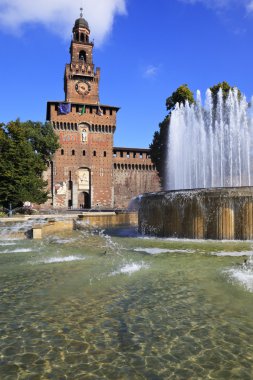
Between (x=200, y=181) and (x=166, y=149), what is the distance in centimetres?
777

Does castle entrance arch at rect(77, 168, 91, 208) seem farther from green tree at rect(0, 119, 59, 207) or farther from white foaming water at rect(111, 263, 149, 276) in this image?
white foaming water at rect(111, 263, 149, 276)

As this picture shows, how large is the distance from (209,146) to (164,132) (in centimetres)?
792

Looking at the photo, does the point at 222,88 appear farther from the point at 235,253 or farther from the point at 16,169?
the point at 235,253

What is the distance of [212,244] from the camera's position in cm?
971

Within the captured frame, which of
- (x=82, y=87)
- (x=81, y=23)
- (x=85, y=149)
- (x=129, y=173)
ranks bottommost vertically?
(x=129, y=173)

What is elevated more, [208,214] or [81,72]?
[81,72]

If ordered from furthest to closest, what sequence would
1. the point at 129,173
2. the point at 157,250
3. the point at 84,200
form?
the point at 129,173
the point at 84,200
the point at 157,250

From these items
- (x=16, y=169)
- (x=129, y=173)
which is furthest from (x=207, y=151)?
(x=129, y=173)

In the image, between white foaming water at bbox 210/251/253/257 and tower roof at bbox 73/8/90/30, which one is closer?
white foaming water at bbox 210/251/253/257

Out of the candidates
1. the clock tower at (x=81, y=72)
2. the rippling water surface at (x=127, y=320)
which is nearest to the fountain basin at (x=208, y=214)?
the rippling water surface at (x=127, y=320)

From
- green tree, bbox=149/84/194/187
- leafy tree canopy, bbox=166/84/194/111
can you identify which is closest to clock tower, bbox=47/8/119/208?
green tree, bbox=149/84/194/187

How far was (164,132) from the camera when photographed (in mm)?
28297

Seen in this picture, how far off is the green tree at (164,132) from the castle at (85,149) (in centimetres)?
1660

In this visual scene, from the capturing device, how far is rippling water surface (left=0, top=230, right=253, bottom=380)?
9.23 feet
